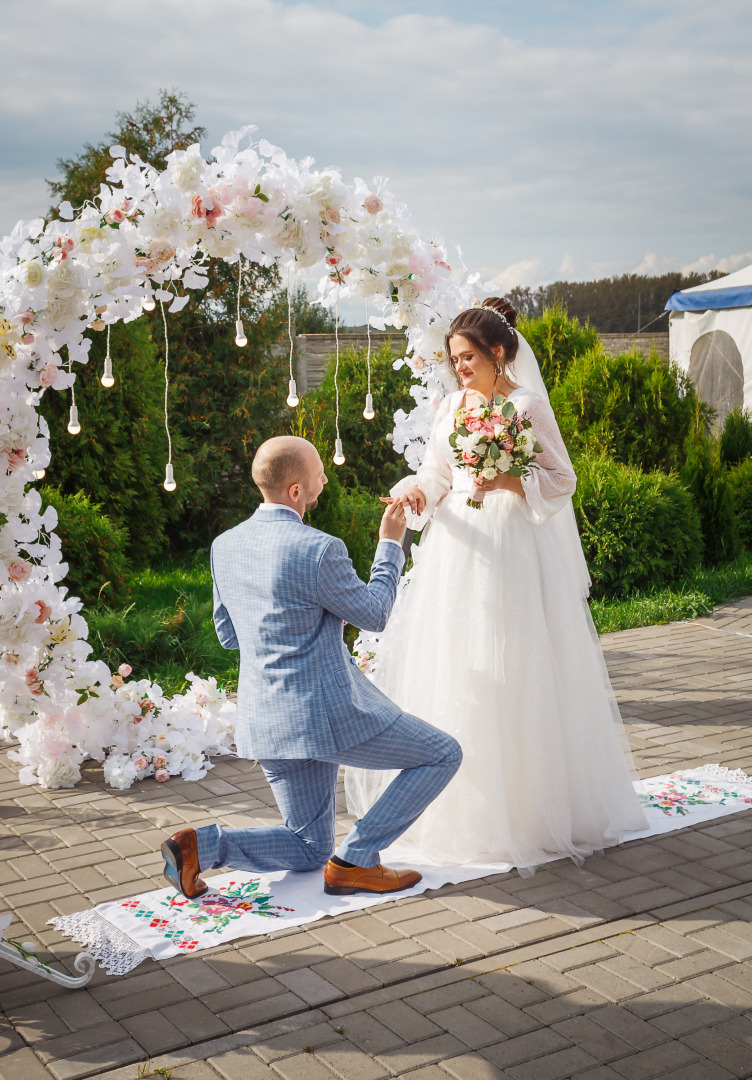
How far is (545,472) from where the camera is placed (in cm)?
369

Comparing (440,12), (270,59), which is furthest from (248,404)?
(440,12)

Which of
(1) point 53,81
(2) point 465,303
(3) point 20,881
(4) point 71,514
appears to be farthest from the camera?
(1) point 53,81

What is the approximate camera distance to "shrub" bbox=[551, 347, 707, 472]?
974 cm

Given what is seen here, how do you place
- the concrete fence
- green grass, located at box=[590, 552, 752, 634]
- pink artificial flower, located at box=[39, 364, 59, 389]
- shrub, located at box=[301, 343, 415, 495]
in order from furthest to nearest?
the concrete fence
shrub, located at box=[301, 343, 415, 495]
green grass, located at box=[590, 552, 752, 634]
pink artificial flower, located at box=[39, 364, 59, 389]

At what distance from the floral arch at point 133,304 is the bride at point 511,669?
857 millimetres

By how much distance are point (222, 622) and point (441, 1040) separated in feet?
5.09

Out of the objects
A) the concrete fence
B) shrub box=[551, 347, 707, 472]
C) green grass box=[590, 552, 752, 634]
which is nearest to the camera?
green grass box=[590, 552, 752, 634]

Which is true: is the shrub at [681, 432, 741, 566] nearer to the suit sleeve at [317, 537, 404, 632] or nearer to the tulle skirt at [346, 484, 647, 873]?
the tulle skirt at [346, 484, 647, 873]

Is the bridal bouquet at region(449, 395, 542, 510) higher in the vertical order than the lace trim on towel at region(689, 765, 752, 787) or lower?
higher

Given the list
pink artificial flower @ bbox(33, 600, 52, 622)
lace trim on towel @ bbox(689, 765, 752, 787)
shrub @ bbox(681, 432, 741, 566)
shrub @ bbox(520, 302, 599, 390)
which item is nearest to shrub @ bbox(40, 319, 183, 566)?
pink artificial flower @ bbox(33, 600, 52, 622)

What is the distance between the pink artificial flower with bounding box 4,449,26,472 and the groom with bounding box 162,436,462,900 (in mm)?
747

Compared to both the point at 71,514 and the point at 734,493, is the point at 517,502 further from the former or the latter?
the point at 734,493

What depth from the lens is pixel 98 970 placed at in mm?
2953

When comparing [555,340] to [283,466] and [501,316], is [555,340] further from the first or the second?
[283,466]
